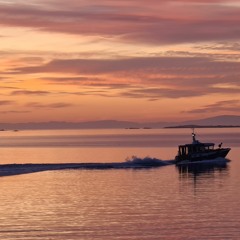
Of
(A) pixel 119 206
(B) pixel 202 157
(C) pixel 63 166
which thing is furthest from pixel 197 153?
(A) pixel 119 206

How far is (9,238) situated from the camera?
32094 mm

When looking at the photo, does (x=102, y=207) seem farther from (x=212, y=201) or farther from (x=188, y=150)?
(x=188, y=150)

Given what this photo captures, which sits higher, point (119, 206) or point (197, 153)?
point (197, 153)

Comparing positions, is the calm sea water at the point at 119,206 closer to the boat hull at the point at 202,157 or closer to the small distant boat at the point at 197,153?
the boat hull at the point at 202,157

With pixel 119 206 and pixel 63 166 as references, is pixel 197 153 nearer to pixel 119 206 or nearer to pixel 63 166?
pixel 63 166

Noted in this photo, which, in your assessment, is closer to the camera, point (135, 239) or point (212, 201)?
point (135, 239)

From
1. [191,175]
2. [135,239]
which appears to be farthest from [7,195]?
[191,175]

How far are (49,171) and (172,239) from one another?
43.6 metres

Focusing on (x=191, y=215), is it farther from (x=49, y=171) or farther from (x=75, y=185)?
(x=49, y=171)

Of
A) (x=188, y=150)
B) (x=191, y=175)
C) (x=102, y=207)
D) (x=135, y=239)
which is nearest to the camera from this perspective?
(x=135, y=239)

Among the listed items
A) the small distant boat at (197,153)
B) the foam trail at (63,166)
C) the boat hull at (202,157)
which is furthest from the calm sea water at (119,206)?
the small distant boat at (197,153)

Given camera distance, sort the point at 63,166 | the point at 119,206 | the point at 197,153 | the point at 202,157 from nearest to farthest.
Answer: the point at 119,206, the point at 63,166, the point at 202,157, the point at 197,153

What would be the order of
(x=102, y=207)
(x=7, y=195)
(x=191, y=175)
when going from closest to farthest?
(x=102, y=207), (x=7, y=195), (x=191, y=175)

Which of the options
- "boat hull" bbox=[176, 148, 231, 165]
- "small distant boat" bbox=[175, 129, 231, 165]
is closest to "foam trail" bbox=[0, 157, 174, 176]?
"boat hull" bbox=[176, 148, 231, 165]
